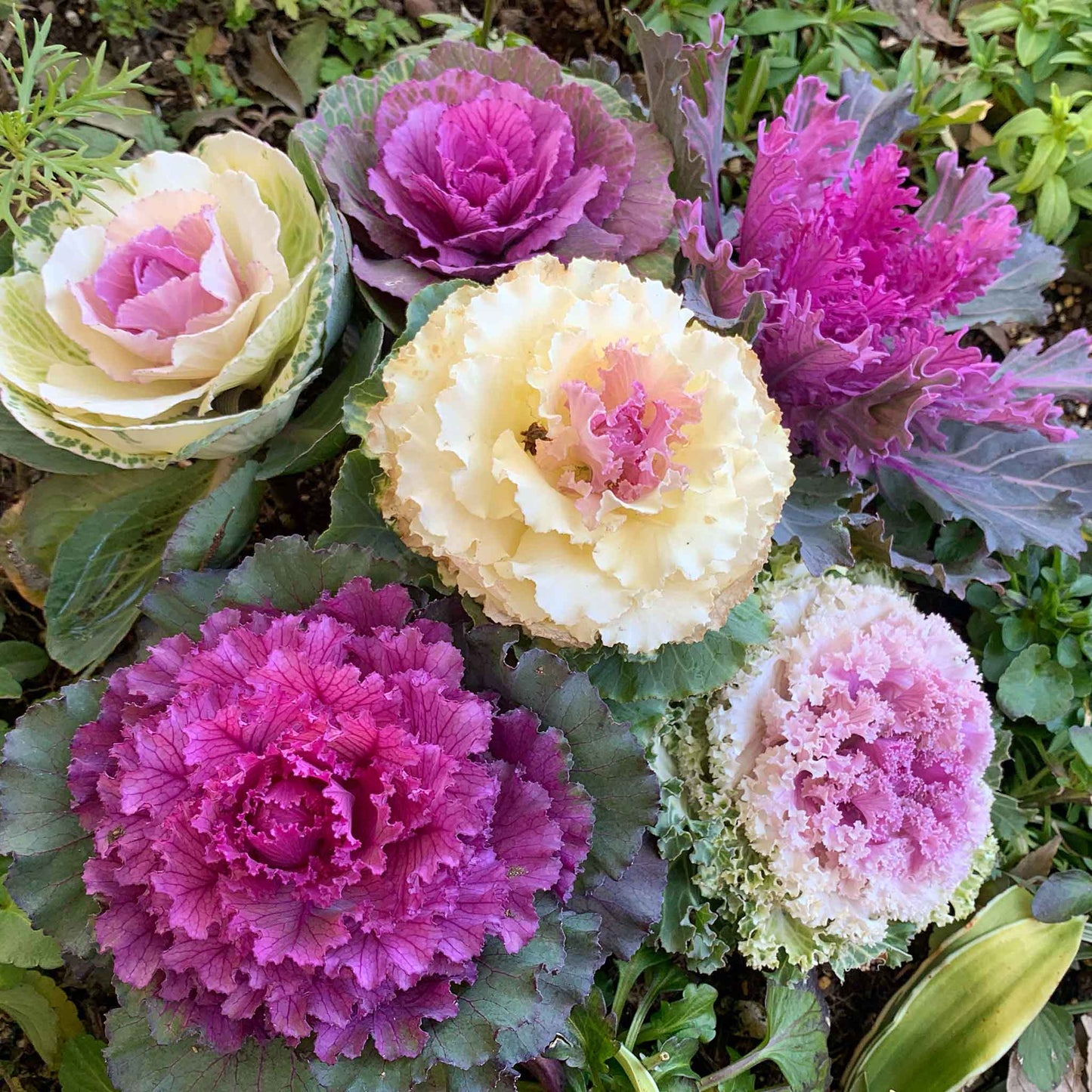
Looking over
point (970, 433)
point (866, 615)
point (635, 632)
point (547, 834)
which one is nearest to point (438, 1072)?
point (547, 834)

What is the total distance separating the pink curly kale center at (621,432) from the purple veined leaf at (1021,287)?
0.82 m

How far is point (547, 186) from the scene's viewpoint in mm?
1166

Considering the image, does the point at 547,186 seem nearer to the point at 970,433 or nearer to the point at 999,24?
the point at 970,433

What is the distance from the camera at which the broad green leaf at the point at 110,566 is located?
4.04 feet

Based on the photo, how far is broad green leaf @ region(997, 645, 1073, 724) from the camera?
1401 mm

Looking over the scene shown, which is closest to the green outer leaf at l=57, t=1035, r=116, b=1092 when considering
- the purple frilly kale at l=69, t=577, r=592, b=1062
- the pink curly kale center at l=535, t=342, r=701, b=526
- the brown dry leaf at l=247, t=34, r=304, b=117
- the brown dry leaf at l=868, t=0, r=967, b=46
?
the purple frilly kale at l=69, t=577, r=592, b=1062

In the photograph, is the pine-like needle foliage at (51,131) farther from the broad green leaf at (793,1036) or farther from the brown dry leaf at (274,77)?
the broad green leaf at (793,1036)

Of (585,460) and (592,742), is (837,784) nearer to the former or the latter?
(592,742)

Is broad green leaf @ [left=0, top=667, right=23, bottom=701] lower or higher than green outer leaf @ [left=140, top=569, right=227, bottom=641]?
lower

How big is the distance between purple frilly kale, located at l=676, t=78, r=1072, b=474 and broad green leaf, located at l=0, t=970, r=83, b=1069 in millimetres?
1250

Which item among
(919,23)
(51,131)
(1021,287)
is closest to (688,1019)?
(1021,287)

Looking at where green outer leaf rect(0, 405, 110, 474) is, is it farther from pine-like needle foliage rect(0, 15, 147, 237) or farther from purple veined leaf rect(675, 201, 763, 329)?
purple veined leaf rect(675, 201, 763, 329)

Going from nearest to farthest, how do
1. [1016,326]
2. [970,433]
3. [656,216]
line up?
[656,216] → [970,433] → [1016,326]

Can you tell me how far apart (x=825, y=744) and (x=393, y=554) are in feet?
1.91
